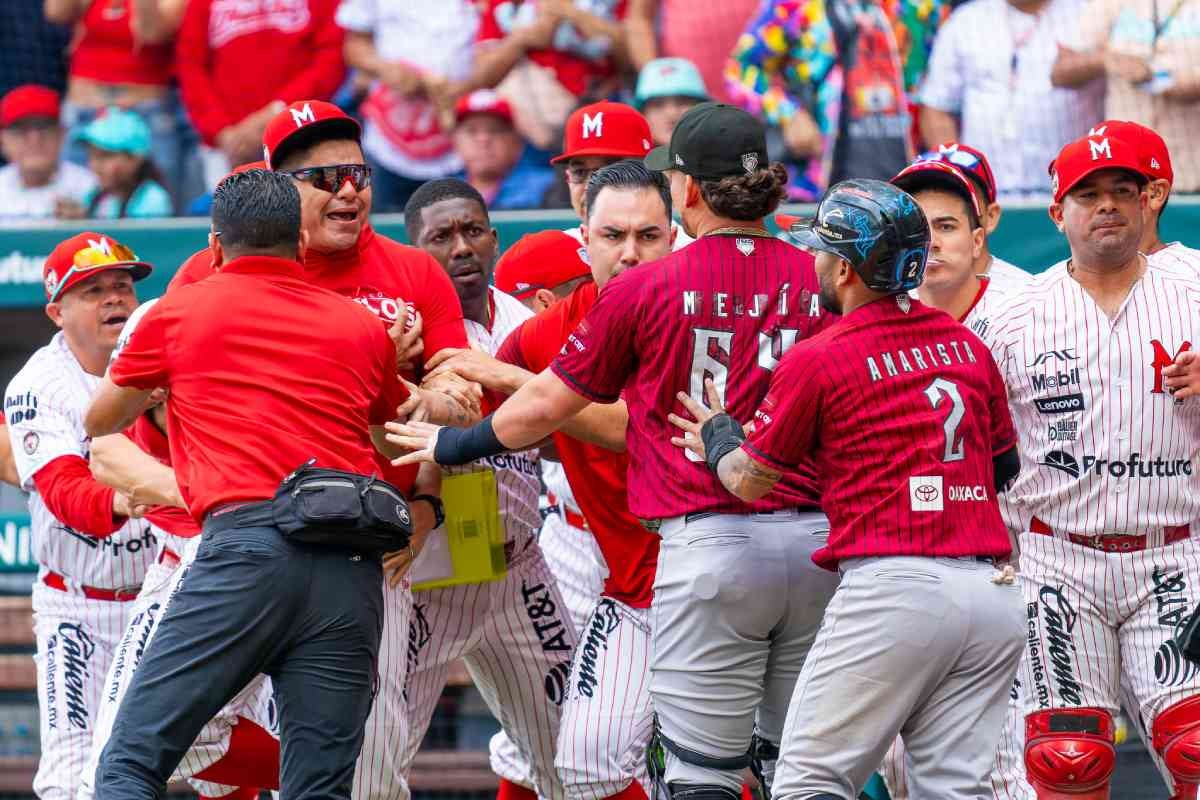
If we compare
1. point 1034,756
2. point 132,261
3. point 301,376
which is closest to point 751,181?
point 301,376

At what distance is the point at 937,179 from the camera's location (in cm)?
603

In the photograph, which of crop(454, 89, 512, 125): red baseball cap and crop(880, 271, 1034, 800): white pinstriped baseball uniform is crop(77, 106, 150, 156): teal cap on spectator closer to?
crop(454, 89, 512, 125): red baseball cap

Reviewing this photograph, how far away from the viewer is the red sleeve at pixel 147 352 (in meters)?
4.73

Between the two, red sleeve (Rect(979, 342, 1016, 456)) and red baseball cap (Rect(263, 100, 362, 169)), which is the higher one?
red baseball cap (Rect(263, 100, 362, 169))

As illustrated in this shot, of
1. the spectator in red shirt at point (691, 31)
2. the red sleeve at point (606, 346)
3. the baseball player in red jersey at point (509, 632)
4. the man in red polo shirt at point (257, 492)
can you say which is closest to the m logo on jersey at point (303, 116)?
the man in red polo shirt at point (257, 492)

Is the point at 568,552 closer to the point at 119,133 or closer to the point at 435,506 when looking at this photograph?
the point at 435,506

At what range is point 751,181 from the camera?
479 cm

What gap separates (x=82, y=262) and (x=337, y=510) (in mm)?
2580

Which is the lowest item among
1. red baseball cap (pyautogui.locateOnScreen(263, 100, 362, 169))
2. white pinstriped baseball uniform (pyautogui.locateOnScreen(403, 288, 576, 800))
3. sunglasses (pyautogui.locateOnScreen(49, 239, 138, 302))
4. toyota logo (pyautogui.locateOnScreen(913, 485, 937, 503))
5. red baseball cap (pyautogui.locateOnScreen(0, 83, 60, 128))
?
white pinstriped baseball uniform (pyautogui.locateOnScreen(403, 288, 576, 800))

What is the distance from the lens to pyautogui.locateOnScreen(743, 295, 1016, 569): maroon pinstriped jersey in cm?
433

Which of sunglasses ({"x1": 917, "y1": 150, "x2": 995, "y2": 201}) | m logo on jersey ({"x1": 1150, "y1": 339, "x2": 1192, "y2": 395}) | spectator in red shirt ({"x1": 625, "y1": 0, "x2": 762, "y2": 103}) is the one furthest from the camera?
spectator in red shirt ({"x1": 625, "y1": 0, "x2": 762, "y2": 103})

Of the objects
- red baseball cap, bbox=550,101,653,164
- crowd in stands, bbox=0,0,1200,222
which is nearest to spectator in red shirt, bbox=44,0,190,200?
crowd in stands, bbox=0,0,1200,222

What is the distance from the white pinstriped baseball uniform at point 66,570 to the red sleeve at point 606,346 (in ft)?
7.86

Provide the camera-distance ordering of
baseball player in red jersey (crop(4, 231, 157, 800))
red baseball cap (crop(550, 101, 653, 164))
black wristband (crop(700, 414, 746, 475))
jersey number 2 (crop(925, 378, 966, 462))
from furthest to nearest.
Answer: red baseball cap (crop(550, 101, 653, 164)), baseball player in red jersey (crop(4, 231, 157, 800)), black wristband (crop(700, 414, 746, 475)), jersey number 2 (crop(925, 378, 966, 462))
